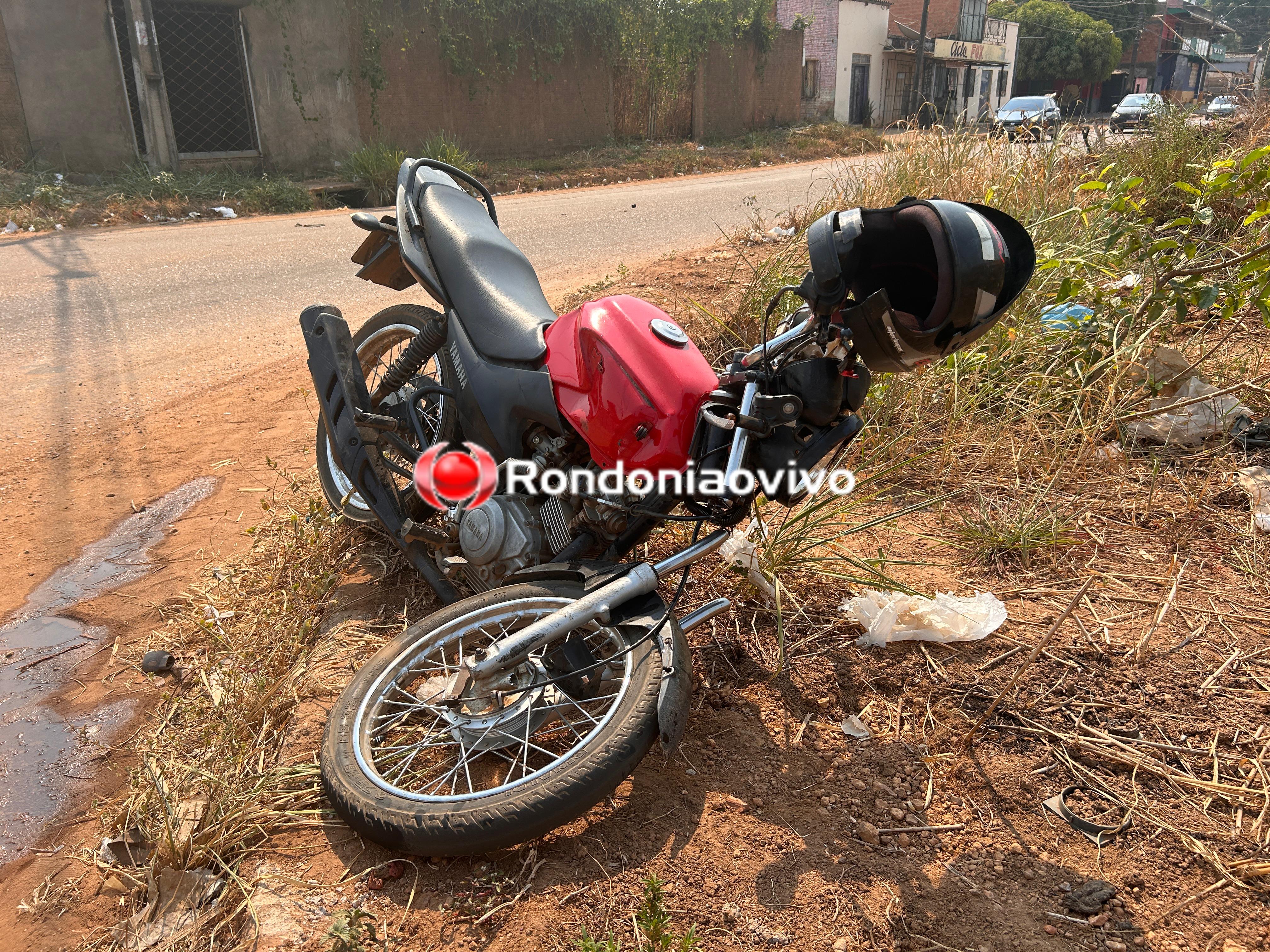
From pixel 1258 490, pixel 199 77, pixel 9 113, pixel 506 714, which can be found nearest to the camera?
pixel 506 714

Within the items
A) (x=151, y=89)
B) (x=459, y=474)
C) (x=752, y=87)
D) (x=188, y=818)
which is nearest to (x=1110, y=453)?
(x=459, y=474)

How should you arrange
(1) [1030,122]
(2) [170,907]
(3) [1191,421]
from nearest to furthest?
(2) [170,907] → (3) [1191,421] → (1) [1030,122]

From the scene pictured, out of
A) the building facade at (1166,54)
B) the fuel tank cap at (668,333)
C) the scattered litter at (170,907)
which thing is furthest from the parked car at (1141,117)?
the building facade at (1166,54)

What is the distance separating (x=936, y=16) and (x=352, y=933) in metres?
48.5

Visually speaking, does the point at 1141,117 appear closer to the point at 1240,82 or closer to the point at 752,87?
the point at 1240,82

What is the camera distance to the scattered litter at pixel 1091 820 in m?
1.83

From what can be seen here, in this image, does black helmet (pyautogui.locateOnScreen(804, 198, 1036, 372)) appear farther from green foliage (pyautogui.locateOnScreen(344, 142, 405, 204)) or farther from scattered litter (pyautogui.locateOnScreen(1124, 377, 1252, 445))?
green foliage (pyautogui.locateOnScreen(344, 142, 405, 204))

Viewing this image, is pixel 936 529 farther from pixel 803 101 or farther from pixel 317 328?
pixel 803 101

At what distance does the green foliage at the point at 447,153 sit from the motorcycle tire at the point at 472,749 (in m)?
10.5

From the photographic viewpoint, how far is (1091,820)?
6.14 feet

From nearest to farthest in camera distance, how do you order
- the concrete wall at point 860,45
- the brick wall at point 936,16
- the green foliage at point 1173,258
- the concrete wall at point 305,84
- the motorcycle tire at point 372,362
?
the motorcycle tire at point 372,362, the green foliage at point 1173,258, the concrete wall at point 305,84, the concrete wall at point 860,45, the brick wall at point 936,16

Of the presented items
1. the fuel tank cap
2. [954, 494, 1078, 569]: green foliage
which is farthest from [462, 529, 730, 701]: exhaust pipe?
[954, 494, 1078, 569]: green foliage

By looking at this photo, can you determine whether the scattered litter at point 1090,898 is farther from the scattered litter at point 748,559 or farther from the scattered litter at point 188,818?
the scattered litter at point 188,818

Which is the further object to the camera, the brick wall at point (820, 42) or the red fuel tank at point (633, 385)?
the brick wall at point (820, 42)
